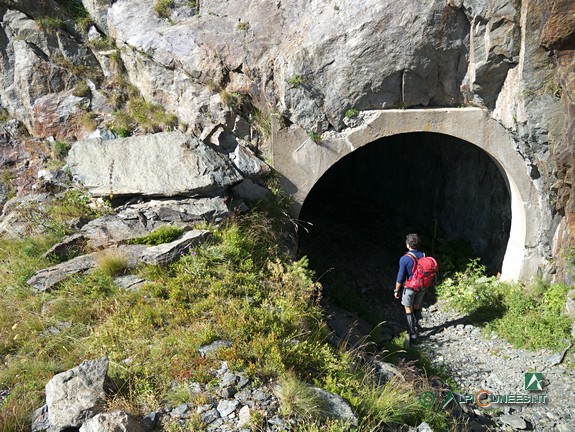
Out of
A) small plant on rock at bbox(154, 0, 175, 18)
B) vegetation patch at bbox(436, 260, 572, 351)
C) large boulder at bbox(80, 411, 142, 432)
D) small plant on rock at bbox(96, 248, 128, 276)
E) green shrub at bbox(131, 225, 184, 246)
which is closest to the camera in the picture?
large boulder at bbox(80, 411, 142, 432)

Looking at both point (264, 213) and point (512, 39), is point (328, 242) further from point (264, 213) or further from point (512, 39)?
point (512, 39)

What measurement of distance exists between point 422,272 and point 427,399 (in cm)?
237

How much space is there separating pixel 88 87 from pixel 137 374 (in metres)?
5.75

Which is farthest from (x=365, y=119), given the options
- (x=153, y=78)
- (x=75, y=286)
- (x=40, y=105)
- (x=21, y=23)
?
(x=21, y=23)

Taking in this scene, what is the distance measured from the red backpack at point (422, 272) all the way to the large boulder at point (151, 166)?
294cm

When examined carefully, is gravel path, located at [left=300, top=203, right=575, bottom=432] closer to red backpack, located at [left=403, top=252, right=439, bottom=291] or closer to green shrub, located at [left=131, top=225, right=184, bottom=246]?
red backpack, located at [left=403, top=252, right=439, bottom=291]

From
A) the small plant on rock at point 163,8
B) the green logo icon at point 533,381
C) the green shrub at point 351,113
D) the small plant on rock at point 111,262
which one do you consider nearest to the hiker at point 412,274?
the green logo icon at point 533,381

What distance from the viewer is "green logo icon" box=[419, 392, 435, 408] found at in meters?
4.29

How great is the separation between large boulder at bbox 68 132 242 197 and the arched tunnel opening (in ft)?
5.85

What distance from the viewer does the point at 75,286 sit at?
16.4ft

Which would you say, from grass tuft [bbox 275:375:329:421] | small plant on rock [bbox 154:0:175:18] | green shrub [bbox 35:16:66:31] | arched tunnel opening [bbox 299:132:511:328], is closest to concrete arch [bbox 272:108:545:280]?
arched tunnel opening [bbox 299:132:511:328]

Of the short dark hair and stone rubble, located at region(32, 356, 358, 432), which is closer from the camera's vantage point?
stone rubble, located at region(32, 356, 358, 432)

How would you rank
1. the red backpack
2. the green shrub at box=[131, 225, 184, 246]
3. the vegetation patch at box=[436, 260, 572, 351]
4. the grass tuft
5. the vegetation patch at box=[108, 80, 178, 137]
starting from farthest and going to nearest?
1. the vegetation patch at box=[108, 80, 178, 137]
2. the vegetation patch at box=[436, 260, 572, 351]
3. the red backpack
4. the green shrub at box=[131, 225, 184, 246]
5. the grass tuft

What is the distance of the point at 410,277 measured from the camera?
21.6 ft
